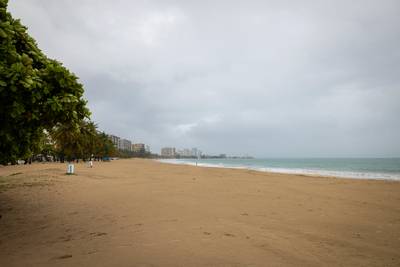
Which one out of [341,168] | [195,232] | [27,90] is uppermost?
[27,90]

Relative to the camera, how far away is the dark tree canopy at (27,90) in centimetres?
443

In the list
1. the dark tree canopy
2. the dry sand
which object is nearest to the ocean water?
the dry sand

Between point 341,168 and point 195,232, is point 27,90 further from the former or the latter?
point 341,168

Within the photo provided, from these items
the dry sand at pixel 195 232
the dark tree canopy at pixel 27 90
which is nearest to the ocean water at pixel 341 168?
the dry sand at pixel 195 232

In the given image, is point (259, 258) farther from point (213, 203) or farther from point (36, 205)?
point (36, 205)

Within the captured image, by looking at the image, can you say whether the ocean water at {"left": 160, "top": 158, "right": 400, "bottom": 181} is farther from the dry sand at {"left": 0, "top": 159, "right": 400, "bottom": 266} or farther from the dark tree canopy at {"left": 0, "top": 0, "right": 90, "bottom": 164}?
the dark tree canopy at {"left": 0, "top": 0, "right": 90, "bottom": 164}

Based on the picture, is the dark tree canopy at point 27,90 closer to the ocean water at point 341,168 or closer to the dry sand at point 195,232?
the dry sand at point 195,232

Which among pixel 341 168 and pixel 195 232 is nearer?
pixel 195 232

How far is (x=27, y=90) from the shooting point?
14.8 feet

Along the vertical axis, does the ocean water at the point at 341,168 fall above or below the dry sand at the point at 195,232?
below

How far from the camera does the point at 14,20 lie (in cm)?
595

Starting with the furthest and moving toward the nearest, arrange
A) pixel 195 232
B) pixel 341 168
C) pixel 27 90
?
1. pixel 341 168
2. pixel 195 232
3. pixel 27 90

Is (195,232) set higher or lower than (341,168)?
higher

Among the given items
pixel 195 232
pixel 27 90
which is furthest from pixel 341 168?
pixel 27 90
